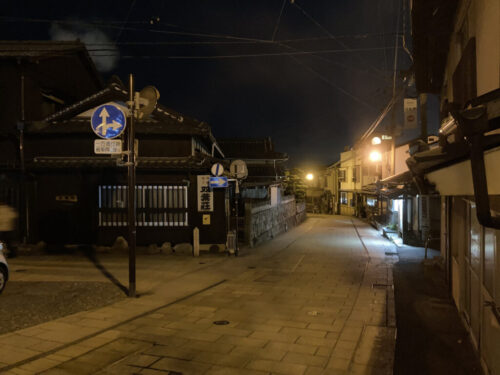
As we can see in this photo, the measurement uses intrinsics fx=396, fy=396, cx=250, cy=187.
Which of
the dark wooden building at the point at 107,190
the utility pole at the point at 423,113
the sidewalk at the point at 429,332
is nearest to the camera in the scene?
the sidewalk at the point at 429,332

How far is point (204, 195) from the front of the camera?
677 inches

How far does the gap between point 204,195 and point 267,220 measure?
6737 mm

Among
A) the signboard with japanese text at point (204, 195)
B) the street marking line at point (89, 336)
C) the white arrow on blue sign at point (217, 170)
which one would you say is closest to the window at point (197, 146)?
the signboard with japanese text at point (204, 195)

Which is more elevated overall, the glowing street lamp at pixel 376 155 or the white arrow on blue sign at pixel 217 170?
the glowing street lamp at pixel 376 155

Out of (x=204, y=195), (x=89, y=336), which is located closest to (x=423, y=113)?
(x=204, y=195)

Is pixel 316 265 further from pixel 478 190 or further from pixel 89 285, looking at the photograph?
pixel 478 190

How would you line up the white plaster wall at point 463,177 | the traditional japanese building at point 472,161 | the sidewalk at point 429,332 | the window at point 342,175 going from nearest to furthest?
the traditional japanese building at point 472,161 < the white plaster wall at point 463,177 < the sidewalk at point 429,332 < the window at point 342,175

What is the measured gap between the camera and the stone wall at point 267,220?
1931cm

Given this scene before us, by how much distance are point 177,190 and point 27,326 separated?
399 inches

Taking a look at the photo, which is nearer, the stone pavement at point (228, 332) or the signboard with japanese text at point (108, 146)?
the stone pavement at point (228, 332)

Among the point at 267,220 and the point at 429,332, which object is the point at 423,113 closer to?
the point at 267,220

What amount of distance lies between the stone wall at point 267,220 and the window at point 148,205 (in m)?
3.33

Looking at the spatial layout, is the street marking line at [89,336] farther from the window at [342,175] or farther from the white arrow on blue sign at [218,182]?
the window at [342,175]

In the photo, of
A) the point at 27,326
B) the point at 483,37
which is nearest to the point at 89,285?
the point at 27,326
